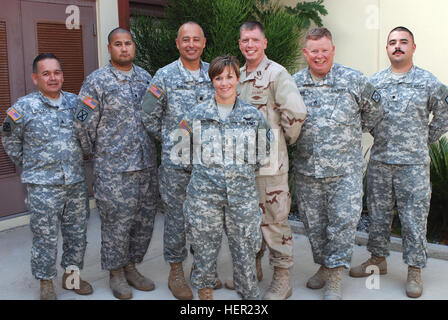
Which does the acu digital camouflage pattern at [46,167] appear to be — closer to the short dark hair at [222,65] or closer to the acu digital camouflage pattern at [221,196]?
the acu digital camouflage pattern at [221,196]

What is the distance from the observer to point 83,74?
6.05 metres

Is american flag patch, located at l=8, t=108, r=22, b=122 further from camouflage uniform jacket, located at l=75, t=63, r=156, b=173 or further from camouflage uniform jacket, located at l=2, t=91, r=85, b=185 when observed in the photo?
camouflage uniform jacket, located at l=75, t=63, r=156, b=173

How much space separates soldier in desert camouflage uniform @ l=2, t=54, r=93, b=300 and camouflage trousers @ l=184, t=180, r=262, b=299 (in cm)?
90

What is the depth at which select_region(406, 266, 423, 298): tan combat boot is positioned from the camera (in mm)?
3766

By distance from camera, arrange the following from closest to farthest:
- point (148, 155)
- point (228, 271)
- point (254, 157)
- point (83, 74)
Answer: point (254, 157), point (148, 155), point (228, 271), point (83, 74)

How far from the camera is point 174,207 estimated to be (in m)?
3.82

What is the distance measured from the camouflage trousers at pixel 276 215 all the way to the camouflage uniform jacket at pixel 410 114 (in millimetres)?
892

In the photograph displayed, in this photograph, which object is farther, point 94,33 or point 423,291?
point 94,33

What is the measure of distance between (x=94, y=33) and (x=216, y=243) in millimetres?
3663

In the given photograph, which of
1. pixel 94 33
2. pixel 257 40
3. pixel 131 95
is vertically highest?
pixel 94 33

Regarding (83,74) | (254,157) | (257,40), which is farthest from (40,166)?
(83,74)

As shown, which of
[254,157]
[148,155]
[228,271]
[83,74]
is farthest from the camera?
[83,74]

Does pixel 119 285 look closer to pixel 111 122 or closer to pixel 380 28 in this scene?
pixel 111 122
